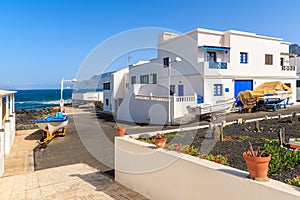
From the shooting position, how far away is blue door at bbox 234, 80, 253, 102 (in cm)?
1867

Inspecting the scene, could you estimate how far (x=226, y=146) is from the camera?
611cm

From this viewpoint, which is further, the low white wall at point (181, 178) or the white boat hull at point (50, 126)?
the white boat hull at point (50, 126)

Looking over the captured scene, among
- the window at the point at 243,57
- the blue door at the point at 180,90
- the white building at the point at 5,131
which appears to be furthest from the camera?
the window at the point at 243,57

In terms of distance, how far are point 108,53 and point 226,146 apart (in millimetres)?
5826

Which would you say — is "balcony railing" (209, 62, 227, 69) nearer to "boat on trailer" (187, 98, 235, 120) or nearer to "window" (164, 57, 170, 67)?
"boat on trailer" (187, 98, 235, 120)

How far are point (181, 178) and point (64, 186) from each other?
3.33 metres

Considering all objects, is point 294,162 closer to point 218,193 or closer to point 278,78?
point 218,193

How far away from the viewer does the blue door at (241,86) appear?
61.3ft

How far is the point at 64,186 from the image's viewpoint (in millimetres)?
5586

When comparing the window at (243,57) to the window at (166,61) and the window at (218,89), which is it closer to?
the window at (218,89)

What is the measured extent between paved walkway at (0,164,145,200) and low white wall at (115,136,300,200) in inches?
16.5

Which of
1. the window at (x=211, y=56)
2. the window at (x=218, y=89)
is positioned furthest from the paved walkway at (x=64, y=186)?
the window at (x=211, y=56)

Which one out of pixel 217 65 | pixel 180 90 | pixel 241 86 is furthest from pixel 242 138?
pixel 241 86

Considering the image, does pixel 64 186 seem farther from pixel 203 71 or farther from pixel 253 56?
pixel 253 56
